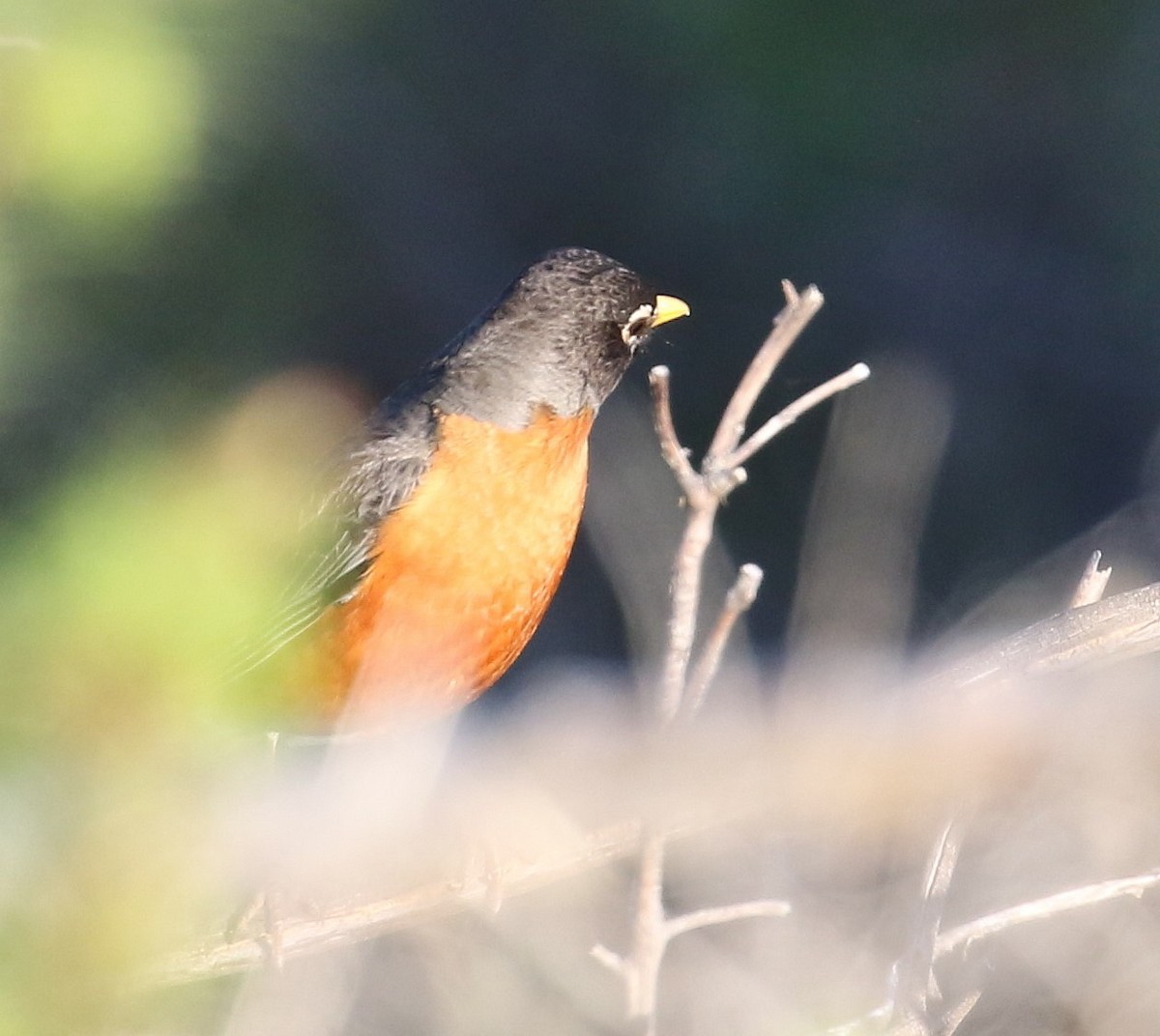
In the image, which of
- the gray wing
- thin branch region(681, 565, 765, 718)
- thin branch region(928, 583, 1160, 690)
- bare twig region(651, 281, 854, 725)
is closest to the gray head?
the gray wing

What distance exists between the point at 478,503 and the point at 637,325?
50 cm

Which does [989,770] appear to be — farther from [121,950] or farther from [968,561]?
[968,561]

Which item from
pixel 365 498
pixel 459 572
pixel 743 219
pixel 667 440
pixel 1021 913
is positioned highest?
pixel 667 440

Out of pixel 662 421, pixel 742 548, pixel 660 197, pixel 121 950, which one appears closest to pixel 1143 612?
pixel 662 421

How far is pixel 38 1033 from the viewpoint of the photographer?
1277 millimetres

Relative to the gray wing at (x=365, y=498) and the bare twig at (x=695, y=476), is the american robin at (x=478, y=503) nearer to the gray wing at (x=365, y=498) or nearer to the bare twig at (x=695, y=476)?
the gray wing at (x=365, y=498)

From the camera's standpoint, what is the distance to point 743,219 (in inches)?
206

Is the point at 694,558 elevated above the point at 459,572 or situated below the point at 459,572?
above

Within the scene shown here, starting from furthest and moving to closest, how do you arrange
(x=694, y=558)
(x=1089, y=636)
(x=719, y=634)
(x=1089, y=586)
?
(x=1089, y=586) → (x=1089, y=636) → (x=694, y=558) → (x=719, y=634)

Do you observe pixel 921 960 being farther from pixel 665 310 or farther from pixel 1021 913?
pixel 665 310

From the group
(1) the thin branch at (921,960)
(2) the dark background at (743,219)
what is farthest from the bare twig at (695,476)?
(2) the dark background at (743,219)

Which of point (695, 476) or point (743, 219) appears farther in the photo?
→ point (743, 219)

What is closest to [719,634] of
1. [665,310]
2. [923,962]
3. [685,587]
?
[685,587]

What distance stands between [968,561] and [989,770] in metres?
3.64
